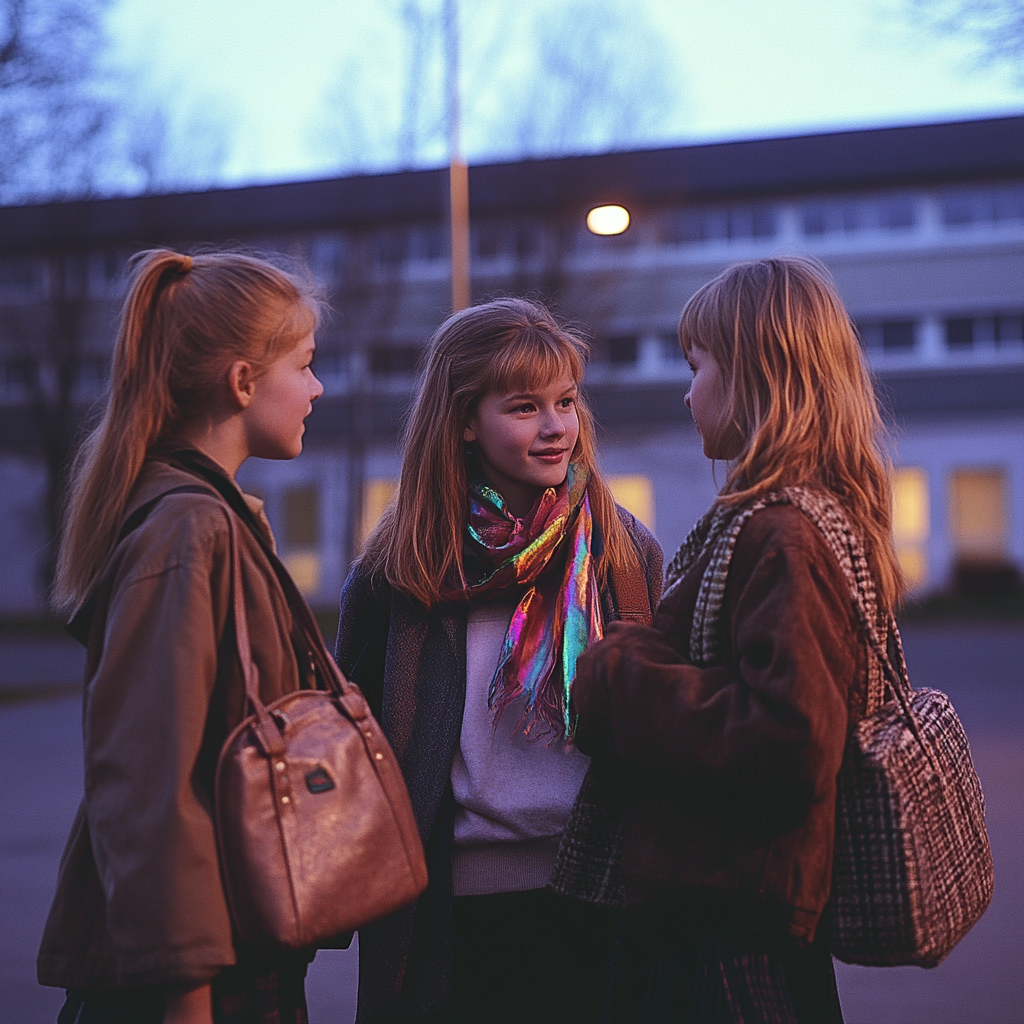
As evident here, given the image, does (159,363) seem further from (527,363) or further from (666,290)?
(666,290)

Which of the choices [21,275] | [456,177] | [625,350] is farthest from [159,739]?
[21,275]

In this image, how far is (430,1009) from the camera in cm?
240

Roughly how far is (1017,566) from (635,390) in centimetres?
944

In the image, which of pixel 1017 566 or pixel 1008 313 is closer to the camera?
pixel 1017 566

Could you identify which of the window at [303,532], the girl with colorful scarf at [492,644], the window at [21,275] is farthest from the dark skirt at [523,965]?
the window at [303,532]

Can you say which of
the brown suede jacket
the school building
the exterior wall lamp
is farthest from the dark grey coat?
the school building

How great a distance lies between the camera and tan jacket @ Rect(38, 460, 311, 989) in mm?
1772

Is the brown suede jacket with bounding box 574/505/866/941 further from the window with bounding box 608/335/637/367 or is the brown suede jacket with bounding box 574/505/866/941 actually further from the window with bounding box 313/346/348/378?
the window with bounding box 608/335/637/367

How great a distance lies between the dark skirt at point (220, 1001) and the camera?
76.8 inches

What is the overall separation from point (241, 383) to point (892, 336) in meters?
27.8

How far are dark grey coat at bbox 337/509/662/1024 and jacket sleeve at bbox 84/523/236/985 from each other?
0.69 metres

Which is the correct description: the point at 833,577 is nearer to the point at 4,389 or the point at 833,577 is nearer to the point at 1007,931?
the point at 1007,931

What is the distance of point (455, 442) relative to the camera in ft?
9.05

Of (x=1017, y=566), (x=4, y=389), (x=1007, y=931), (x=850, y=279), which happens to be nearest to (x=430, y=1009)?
(x=1007, y=931)
